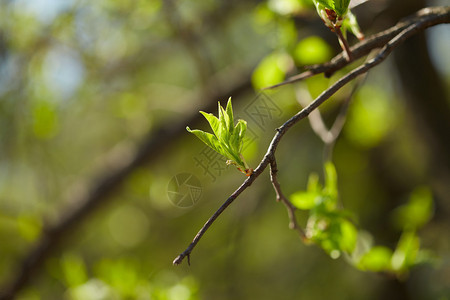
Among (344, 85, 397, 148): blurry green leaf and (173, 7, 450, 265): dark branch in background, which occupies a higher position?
(173, 7, 450, 265): dark branch in background

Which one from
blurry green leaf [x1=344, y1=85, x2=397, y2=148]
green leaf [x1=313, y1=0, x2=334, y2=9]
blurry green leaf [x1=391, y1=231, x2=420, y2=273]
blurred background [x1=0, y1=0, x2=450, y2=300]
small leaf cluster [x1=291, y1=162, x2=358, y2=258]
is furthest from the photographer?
blurry green leaf [x1=344, y1=85, x2=397, y2=148]

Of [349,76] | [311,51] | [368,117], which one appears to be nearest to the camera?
[349,76]

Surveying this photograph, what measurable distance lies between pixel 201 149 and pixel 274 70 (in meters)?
0.73

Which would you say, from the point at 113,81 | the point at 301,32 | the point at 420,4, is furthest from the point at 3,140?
the point at 420,4

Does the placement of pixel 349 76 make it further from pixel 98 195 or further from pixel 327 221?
pixel 98 195

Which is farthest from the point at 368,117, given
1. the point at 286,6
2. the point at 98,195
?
the point at 98,195

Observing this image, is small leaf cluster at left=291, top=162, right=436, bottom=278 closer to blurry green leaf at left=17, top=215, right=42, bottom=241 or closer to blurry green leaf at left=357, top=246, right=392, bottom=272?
blurry green leaf at left=357, top=246, right=392, bottom=272

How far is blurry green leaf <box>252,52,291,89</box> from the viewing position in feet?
3.66

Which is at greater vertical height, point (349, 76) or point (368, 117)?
point (349, 76)

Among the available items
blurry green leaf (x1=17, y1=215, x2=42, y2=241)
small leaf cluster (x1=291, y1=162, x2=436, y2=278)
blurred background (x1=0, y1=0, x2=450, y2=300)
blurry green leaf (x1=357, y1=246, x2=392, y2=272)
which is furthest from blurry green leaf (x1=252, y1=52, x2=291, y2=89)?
blurry green leaf (x1=17, y1=215, x2=42, y2=241)

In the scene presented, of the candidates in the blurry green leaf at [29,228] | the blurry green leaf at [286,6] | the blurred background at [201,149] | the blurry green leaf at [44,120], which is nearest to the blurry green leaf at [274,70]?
the blurred background at [201,149]

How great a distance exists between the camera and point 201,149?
70.2 inches

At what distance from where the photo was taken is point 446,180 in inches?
71.0

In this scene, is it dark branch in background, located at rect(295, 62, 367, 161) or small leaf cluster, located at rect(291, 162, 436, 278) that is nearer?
small leaf cluster, located at rect(291, 162, 436, 278)
